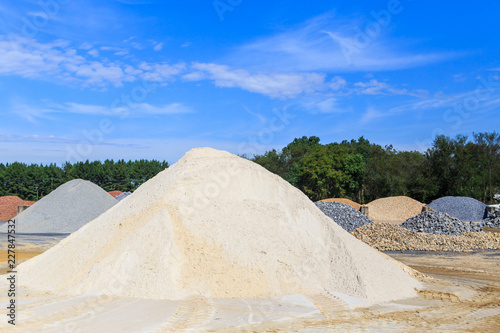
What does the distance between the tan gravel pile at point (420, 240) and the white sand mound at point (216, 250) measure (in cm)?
839

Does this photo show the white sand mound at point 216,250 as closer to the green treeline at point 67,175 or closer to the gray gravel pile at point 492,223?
the gray gravel pile at point 492,223

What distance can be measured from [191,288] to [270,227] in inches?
90.6

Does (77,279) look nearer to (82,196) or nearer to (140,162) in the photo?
(82,196)

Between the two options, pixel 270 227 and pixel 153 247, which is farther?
pixel 270 227

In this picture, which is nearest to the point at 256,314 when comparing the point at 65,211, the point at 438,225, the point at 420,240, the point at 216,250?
the point at 216,250

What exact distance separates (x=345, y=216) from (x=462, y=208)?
47.3 feet

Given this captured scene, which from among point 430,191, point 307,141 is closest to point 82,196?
point 430,191

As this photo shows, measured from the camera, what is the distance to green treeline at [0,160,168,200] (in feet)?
162

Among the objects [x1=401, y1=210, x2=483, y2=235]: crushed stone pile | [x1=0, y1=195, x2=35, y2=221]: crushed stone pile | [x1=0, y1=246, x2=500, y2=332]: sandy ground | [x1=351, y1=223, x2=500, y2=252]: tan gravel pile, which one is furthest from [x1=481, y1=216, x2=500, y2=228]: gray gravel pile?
[x1=0, y1=195, x2=35, y2=221]: crushed stone pile

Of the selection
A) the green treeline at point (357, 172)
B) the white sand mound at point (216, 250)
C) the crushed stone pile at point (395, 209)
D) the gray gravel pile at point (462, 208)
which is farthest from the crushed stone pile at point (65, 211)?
the green treeline at point (357, 172)

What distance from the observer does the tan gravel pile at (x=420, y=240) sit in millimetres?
17266

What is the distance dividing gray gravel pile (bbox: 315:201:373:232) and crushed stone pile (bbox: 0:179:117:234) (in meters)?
13.1

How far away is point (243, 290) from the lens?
7.66 m

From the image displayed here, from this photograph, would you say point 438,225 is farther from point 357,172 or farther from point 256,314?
point 357,172
